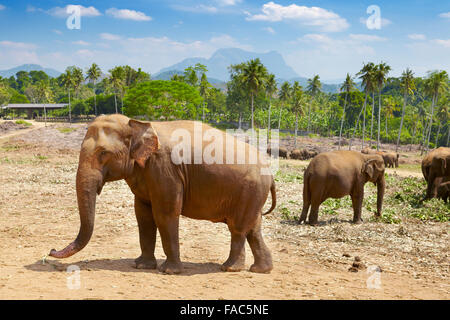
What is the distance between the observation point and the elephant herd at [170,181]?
23.8ft

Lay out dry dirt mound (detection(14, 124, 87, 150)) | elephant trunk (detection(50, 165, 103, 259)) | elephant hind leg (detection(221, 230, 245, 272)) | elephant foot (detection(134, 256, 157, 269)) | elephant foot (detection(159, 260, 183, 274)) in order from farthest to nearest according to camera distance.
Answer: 1. dry dirt mound (detection(14, 124, 87, 150))
2. elephant hind leg (detection(221, 230, 245, 272))
3. elephant foot (detection(134, 256, 157, 269))
4. elephant foot (detection(159, 260, 183, 274))
5. elephant trunk (detection(50, 165, 103, 259))

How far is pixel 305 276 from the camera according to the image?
8.72 meters

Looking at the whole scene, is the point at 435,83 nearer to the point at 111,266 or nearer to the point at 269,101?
the point at 269,101

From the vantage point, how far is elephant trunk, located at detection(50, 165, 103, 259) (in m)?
7.09

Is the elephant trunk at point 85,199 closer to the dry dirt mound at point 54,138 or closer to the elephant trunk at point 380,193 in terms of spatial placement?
the elephant trunk at point 380,193

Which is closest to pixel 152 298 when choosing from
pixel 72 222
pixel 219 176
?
pixel 219 176

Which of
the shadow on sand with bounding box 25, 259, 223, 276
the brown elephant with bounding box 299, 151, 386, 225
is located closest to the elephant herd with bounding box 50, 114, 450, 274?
the shadow on sand with bounding box 25, 259, 223, 276

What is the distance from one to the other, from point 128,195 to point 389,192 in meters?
13.7

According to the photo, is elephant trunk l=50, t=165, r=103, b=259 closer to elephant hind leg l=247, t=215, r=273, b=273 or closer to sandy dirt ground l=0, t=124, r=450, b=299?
sandy dirt ground l=0, t=124, r=450, b=299

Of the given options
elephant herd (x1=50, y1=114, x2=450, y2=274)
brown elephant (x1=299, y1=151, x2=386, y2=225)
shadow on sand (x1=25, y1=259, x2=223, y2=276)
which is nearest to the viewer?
elephant herd (x1=50, y1=114, x2=450, y2=274)

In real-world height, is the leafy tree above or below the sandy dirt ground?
above

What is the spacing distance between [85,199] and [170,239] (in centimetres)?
174

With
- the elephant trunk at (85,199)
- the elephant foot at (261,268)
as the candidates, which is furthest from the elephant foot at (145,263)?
the elephant foot at (261,268)
